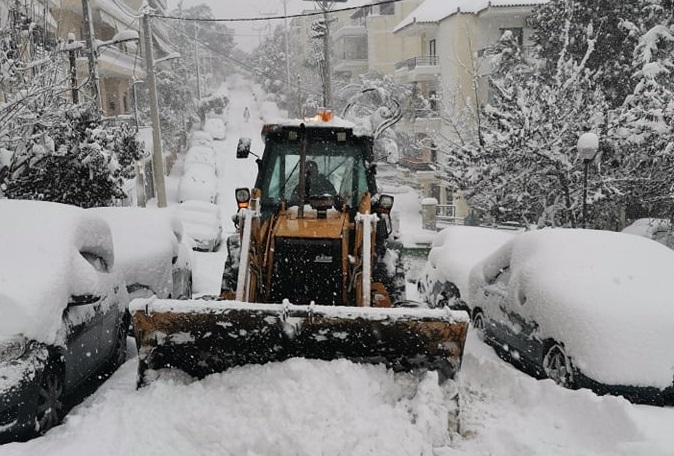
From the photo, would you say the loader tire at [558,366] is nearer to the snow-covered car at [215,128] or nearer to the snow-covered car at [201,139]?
the snow-covered car at [201,139]

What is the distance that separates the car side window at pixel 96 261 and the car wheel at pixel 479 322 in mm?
4079

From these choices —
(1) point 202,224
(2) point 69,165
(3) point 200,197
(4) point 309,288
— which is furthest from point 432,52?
(4) point 309,288

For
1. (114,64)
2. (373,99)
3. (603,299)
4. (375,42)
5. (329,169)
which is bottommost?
(603,299)

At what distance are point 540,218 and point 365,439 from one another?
11.2 metres

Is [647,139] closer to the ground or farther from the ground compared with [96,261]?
farther from the ground

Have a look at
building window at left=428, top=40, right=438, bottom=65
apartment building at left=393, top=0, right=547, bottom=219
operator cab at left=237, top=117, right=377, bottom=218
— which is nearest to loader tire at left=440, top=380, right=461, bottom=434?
operator cab at left=237, top=117, right=377, bottom=218

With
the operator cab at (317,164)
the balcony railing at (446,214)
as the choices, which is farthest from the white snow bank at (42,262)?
the balcony railing at (446,214)

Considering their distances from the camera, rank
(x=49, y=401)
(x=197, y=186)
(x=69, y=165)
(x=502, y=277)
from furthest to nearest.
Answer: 1. (x=197, y=186)
2. (x=69, y=165)
3. (x=502, y=277)
4. (x=49, y=401)

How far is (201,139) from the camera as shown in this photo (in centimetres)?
4238

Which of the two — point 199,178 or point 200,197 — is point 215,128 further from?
point 200,197

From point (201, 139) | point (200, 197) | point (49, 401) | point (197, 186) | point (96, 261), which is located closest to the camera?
point (49, 401)

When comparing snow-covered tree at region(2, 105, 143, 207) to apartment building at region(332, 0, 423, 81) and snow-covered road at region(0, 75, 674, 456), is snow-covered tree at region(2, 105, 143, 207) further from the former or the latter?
apartment building at region(332, 0, 423, 81)

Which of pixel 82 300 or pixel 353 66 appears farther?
pixel 353 66

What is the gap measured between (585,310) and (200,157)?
106ft
